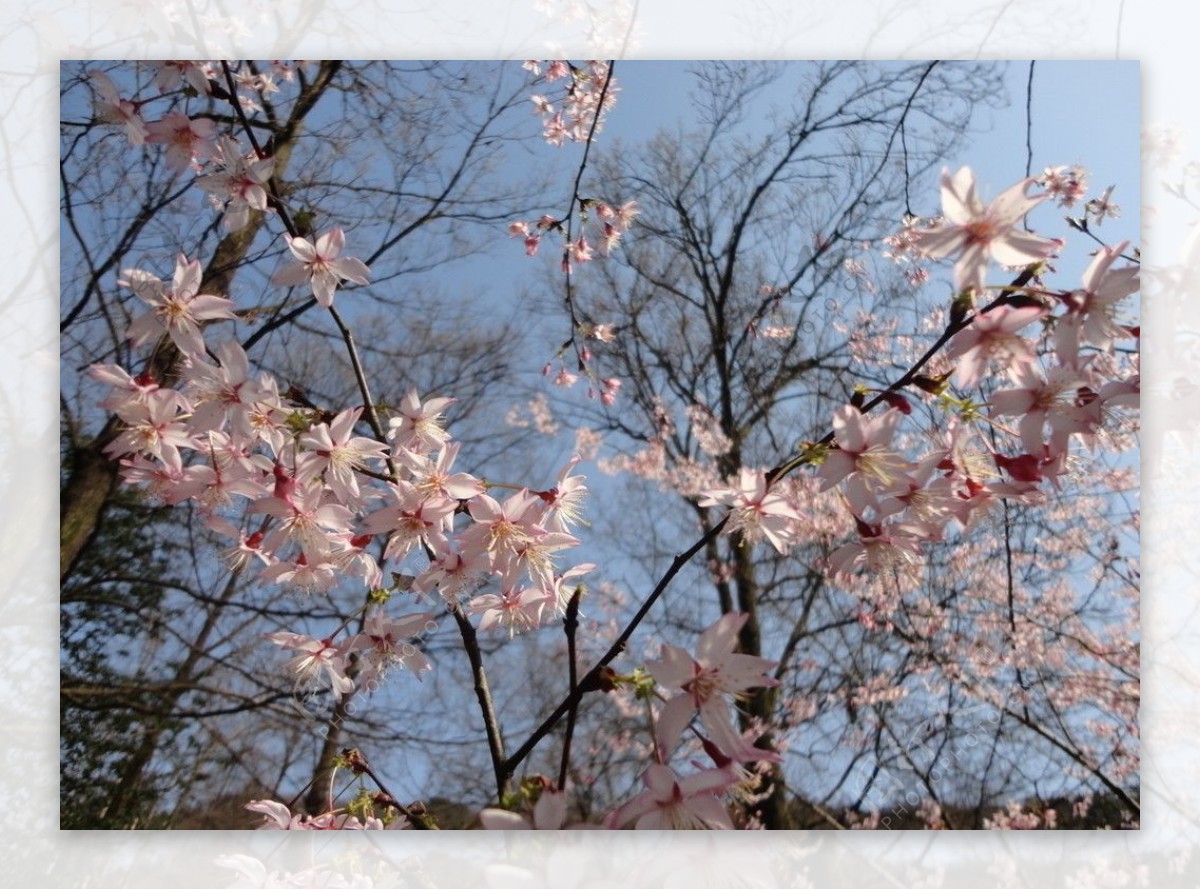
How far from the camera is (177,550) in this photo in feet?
5.43

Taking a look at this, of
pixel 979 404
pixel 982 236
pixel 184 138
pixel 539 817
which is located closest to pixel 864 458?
pixel 979 404

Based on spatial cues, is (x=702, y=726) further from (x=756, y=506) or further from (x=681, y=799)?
(x=756, y=506)

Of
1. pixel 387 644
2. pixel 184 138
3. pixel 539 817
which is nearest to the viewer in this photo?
pixel 539 817

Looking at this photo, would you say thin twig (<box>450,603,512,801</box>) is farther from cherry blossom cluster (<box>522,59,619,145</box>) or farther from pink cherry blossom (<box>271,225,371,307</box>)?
cherry blossom cluster (<box>522,59,619,145</box>)

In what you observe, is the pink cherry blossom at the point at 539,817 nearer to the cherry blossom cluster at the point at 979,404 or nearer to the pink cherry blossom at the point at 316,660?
the cherry blossom cluster at the point at 979,404

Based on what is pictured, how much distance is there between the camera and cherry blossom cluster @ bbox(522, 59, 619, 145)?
1656 millimetres

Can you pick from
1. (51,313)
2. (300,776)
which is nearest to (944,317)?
(300,776)

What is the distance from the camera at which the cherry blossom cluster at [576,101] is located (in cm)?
166

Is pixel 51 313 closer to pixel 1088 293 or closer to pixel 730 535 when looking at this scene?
pixel 730 535

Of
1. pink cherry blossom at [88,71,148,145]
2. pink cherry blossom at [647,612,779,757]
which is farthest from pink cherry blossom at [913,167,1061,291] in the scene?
pink cherry blossom at [88,71,148,145]

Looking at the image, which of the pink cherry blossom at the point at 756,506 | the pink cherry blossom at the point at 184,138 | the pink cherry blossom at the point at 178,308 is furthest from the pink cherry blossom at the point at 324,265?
the pink cherry blossom at the point at 756,506

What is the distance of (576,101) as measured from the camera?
1.66 metres

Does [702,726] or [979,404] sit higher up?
[979,404]

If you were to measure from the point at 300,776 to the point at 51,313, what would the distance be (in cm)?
85
